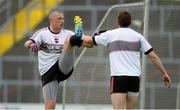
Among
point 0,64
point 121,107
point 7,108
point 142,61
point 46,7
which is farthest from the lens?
point 46,7

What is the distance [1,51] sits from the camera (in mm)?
15602

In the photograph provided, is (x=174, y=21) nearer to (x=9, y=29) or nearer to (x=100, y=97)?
(x=100, y=97)

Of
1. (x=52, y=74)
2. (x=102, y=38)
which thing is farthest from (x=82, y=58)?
(x=102, y=38)

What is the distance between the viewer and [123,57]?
24.2 feet

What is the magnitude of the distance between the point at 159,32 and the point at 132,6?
0.57 meters

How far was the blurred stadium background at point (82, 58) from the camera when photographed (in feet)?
31.8

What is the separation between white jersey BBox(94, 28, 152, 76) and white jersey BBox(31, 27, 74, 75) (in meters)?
1.20

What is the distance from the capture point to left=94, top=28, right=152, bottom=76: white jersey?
7387 millimetres

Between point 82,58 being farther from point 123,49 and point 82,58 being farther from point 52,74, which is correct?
point 123,49

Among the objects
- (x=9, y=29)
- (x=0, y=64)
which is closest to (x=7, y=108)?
(x=0, y=64)

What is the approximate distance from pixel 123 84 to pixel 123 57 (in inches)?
10.8

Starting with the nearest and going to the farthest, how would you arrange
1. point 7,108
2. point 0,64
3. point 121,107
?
point 121,107
point 7,108
point 0,64

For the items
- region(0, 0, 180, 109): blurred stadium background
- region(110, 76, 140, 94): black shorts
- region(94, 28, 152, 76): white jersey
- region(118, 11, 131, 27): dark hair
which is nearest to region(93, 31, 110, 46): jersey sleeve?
region(94, 28, 152, 76): white jersey

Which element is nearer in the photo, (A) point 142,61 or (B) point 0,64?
(A) point 142,61
